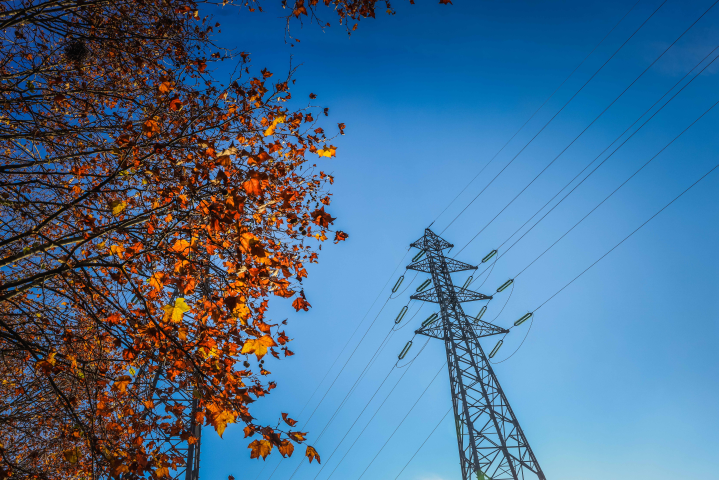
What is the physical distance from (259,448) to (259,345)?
2.53 feet

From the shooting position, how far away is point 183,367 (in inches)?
124

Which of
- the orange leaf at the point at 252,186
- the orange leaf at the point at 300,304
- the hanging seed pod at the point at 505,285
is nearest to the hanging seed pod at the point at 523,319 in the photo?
the hanging seed pod at the point at 505,285

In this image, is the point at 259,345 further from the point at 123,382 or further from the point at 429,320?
the point at 429,320

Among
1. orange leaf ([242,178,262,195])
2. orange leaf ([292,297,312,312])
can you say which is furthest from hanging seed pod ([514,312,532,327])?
orange leaf ([242,178,262,195])

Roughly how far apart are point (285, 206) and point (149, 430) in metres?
2.90

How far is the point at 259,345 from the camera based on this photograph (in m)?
2.59

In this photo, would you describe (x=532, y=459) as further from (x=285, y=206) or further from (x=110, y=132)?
(x=110, y=132)

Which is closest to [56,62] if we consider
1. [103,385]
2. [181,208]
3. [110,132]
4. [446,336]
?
[110,132]

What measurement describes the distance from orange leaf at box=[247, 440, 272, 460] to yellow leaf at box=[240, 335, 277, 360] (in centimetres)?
65

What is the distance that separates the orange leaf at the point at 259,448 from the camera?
2.48 m

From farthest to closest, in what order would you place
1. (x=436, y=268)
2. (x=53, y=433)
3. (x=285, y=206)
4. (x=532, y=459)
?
(x=436, y=268) → (x=532, y=459) → (x=53, y=433) → (x=285, y=206)

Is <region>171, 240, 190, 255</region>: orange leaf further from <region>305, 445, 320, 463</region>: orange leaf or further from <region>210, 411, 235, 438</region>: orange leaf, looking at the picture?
<region>305, 445, 320, 463</region>: orange leaf

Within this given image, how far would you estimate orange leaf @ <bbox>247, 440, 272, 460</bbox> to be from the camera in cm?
248

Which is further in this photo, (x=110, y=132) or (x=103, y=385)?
(x=110, y=132)
